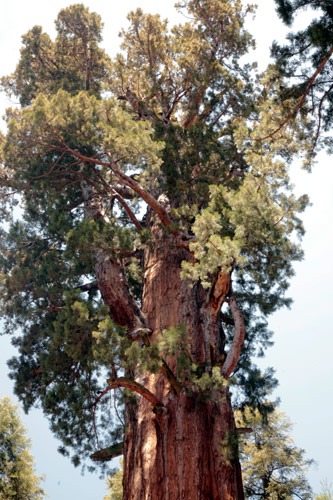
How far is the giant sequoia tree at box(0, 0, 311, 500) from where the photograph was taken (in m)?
5.54

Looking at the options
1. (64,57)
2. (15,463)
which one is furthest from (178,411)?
(64,57)

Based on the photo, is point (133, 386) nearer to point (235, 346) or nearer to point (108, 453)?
point (235, 346)

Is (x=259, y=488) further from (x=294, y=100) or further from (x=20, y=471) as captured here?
(x=294, y=100)

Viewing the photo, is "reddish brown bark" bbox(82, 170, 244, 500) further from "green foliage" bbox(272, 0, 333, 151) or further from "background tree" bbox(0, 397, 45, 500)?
"background tree" bbox(0, 397, 45, 500)

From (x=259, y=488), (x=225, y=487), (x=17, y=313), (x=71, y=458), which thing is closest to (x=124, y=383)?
(x=225, y=487)

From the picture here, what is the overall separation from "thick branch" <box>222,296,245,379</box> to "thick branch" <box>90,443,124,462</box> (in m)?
2.24

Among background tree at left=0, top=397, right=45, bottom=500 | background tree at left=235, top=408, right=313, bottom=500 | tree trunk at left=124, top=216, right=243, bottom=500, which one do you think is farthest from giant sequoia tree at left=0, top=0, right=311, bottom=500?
background tree at left=0, top=397, right=45, bottom=500

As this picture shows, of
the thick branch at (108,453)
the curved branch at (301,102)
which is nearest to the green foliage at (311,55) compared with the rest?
the curved branch at (301,102)

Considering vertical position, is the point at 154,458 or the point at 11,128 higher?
the point at 11,128

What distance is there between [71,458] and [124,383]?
2.72 metres

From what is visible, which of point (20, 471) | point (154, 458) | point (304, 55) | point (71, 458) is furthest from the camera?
point (20, 471)

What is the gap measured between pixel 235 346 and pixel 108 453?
2713 mm

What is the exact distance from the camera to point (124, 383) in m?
5.45

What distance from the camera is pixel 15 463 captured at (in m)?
13.0
